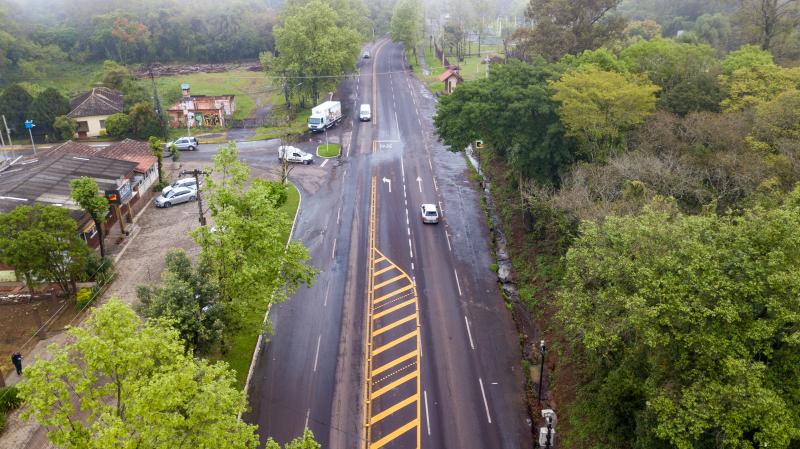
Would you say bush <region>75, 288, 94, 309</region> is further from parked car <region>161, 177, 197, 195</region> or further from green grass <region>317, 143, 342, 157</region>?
green grass <region>317, 143, 342, 157</region>

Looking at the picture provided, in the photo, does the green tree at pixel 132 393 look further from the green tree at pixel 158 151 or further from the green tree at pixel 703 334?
the green tree at pixel 158 151

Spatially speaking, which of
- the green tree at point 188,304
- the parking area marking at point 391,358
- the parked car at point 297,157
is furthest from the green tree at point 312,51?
the green tree at point 188,304

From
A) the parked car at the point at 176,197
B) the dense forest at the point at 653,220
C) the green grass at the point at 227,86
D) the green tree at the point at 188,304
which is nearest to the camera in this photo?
the dense forest at the point at 653,220

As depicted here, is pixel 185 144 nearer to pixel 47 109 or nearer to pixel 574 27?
pixel 47 109

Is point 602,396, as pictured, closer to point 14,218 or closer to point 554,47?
point 14,218

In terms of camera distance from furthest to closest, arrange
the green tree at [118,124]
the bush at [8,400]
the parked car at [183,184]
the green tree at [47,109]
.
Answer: the green tree at [118,124] < the green tree at [47,109] < the parked car at [183,184] < the bush at [8,400]

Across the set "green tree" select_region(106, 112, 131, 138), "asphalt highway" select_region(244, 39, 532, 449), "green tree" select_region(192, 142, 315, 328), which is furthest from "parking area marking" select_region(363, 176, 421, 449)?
"green tree" select_region(106, 112, 131, 138)
